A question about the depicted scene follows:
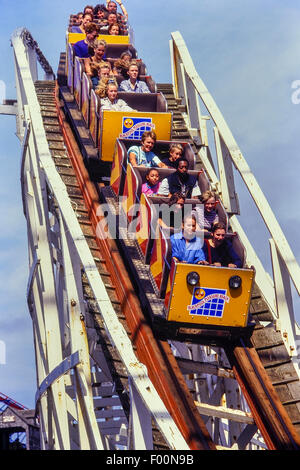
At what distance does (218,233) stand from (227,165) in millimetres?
3006

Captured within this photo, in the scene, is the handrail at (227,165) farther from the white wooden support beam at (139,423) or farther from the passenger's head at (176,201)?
the white wooden support beam at (139,423)

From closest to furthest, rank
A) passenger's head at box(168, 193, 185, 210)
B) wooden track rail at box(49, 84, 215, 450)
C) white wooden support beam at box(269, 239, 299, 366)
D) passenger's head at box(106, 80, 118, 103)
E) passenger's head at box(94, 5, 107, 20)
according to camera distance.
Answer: wooden track rail at box(49, 84, 215, 450)
white wooden support beam at box(269, 239, 299, 366)
passenger's head at box(168, 193, 185, 210)
passenger's head at box(106, 80, 118, 103)
passenger's head at box(94, 5, 107, 20)

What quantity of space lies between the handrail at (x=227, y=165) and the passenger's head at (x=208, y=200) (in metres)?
0.58

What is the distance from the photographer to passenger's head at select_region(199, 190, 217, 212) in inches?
353

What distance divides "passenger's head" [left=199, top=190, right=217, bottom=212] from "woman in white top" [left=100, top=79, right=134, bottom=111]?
2.56 metres

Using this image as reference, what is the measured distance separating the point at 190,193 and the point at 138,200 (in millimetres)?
831

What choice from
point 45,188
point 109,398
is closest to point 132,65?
point 45,188

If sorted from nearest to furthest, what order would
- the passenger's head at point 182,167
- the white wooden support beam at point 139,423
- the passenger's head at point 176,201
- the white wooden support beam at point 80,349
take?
the white wooden support beam at point 139,423, the white wooden support beam at point 80,349, the passenger's head at point 176,201, the passenger's head at point 182,167

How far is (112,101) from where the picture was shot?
1127 centimetres

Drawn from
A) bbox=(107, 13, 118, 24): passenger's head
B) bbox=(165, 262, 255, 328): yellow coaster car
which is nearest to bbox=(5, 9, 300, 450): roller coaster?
bbox=(165, 262, 255, 328): yellow coaster car

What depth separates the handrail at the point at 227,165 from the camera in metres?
8.75

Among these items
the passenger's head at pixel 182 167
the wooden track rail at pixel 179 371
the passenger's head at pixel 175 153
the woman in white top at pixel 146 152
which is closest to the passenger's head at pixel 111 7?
the wooden track rail at pixel 179 371

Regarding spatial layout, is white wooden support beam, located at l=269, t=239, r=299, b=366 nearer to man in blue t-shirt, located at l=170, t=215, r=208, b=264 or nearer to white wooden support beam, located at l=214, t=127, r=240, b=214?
man in blue t-shirt, located at l=170, t=215, r=208, b=264

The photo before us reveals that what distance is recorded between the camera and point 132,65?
11812 mm
